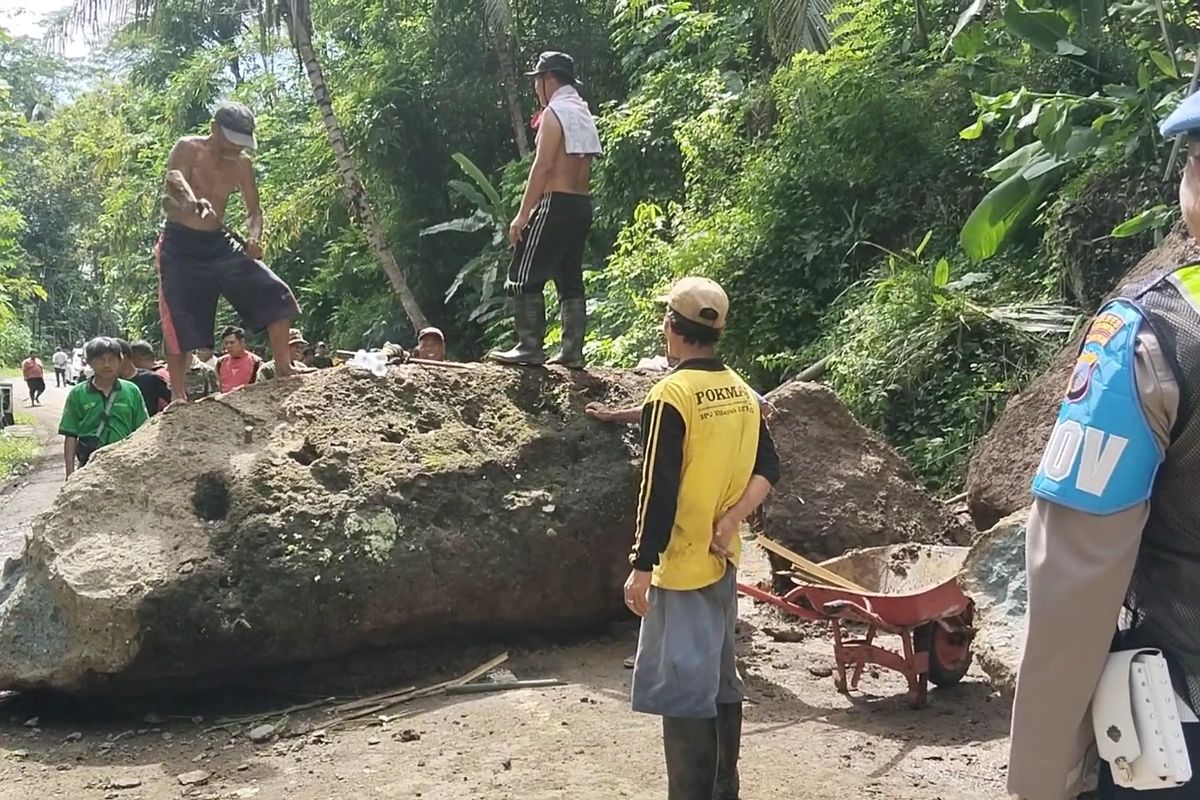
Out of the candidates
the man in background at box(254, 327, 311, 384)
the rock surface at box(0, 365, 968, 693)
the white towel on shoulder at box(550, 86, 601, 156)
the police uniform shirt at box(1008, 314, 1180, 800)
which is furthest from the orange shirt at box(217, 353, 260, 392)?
the police uniform shirt at box(1008, 314, 1180, 800)

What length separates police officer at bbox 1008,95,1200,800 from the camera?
1624mm

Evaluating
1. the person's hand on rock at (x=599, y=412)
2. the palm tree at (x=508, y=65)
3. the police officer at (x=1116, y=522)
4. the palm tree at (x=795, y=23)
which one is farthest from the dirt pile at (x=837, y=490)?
the palm tree at (x=508, y=65)

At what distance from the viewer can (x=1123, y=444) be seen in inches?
63.9

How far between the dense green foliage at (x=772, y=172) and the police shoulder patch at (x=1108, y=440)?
21.7 feet

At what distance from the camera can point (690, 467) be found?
3707 mm

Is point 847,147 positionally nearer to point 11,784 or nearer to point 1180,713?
point 11,784

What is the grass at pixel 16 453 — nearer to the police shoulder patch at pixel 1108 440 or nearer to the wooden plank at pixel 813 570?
the wooden plank at pixel 813 570

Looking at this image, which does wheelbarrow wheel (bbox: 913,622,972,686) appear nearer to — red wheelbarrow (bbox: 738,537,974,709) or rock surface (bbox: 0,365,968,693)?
red wheelbarrow (bbox: 738,537,974,709)

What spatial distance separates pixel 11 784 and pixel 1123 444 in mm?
4543

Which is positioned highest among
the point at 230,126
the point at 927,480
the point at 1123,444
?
the point at 230,126

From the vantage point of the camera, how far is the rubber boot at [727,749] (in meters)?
3.94

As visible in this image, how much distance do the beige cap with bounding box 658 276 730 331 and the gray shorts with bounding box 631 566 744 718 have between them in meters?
0.83

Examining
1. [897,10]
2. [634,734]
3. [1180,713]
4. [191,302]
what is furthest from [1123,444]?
[897,10]

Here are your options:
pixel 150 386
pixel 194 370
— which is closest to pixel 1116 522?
pixel 150 386
